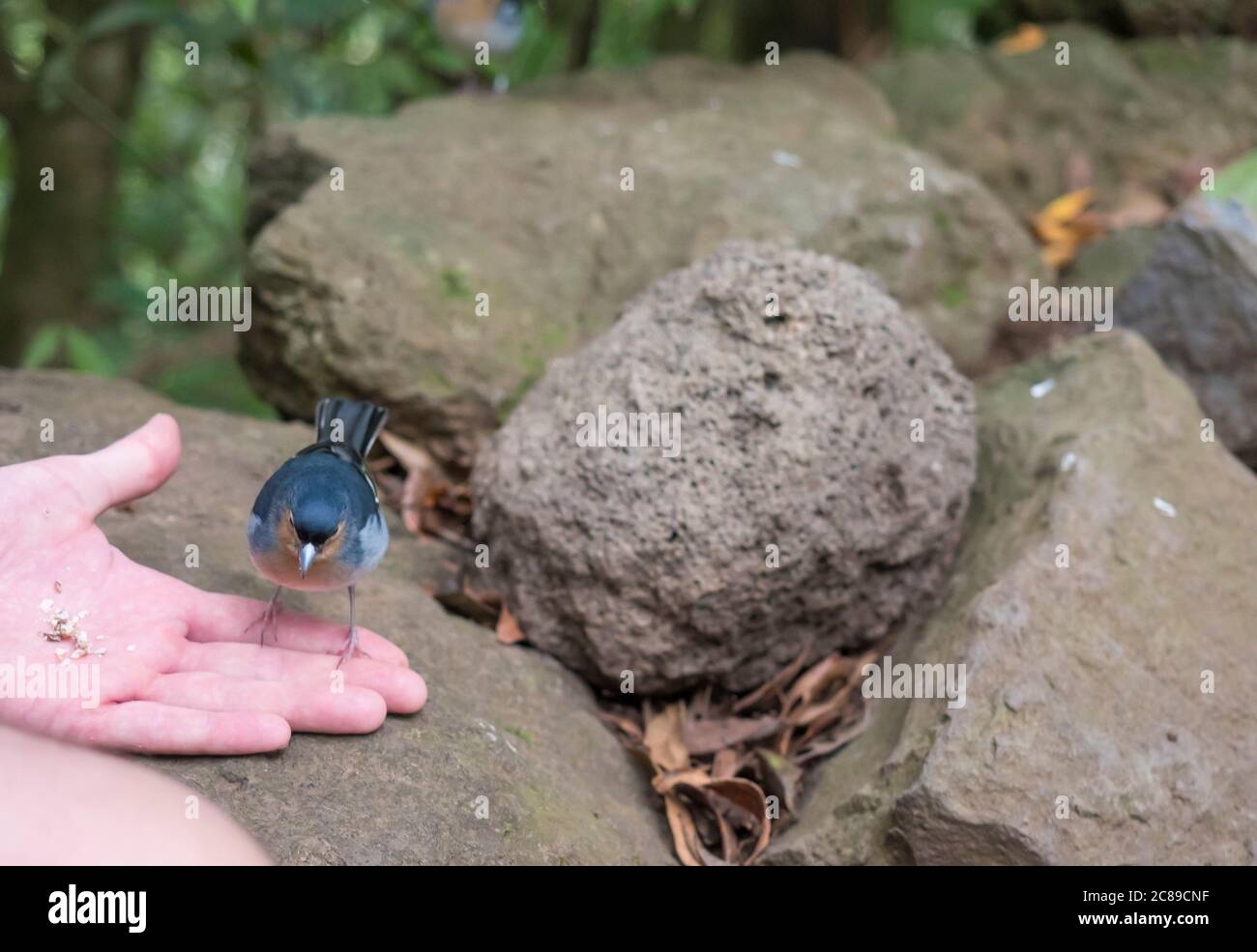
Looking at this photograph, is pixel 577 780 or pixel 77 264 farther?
pixel 77 264

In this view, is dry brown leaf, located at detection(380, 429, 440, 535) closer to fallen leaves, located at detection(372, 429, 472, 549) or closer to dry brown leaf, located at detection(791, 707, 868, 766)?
fallen leaves, located at detection(372, 429, 472, 549)

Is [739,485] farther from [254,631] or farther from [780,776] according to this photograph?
[254,631]

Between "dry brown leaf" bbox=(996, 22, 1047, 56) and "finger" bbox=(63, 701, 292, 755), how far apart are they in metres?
5.35

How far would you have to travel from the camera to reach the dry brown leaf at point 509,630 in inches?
131

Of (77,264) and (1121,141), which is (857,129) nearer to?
(1121,141)

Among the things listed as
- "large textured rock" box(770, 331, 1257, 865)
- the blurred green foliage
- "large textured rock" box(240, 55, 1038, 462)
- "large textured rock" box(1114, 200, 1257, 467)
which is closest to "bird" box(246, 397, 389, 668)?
"large textured rock" box(240, 55, 1038, 462)

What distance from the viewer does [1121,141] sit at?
5711 mm

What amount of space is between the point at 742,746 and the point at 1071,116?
4.04 metres

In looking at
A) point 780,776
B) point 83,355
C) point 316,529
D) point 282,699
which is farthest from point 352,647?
point 83,355

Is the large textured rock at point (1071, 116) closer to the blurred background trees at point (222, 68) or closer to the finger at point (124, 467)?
the blurred background trees at point (222, 68)

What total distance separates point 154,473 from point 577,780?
134cm

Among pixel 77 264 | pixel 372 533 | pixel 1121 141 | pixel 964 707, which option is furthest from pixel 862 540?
pixel 77 264

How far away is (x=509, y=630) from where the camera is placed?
11.0 feet

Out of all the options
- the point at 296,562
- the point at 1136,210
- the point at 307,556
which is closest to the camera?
the point at 307,556
